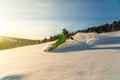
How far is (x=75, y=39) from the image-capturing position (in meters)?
11.7

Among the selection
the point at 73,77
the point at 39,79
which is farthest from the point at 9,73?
the point at 73,77

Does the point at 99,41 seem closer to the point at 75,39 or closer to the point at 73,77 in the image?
the point at 75,39

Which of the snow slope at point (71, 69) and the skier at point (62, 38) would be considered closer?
the snow slope at point (71, 69)

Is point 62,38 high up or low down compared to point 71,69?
up

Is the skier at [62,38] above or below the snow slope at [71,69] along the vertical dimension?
above

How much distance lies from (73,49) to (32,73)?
3.57 meters

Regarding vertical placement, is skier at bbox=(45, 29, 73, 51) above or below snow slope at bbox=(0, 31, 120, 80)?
above

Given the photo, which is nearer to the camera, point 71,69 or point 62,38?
point 71,69

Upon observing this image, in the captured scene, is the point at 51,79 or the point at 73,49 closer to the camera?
the point at 51,79

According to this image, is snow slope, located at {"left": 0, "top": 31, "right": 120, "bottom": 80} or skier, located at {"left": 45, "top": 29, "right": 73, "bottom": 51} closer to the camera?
snow slope, located at {"left": 0, "top": 31, "right": 120, "bottom": 80}

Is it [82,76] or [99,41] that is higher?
[99,41]

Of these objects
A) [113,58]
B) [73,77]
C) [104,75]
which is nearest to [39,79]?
[73,77]

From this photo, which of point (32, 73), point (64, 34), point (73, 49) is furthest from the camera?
point (64, 34)

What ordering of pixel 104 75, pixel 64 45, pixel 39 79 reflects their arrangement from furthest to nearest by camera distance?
pixel 64 45 → pixel 39 79 → pixel 104 75
